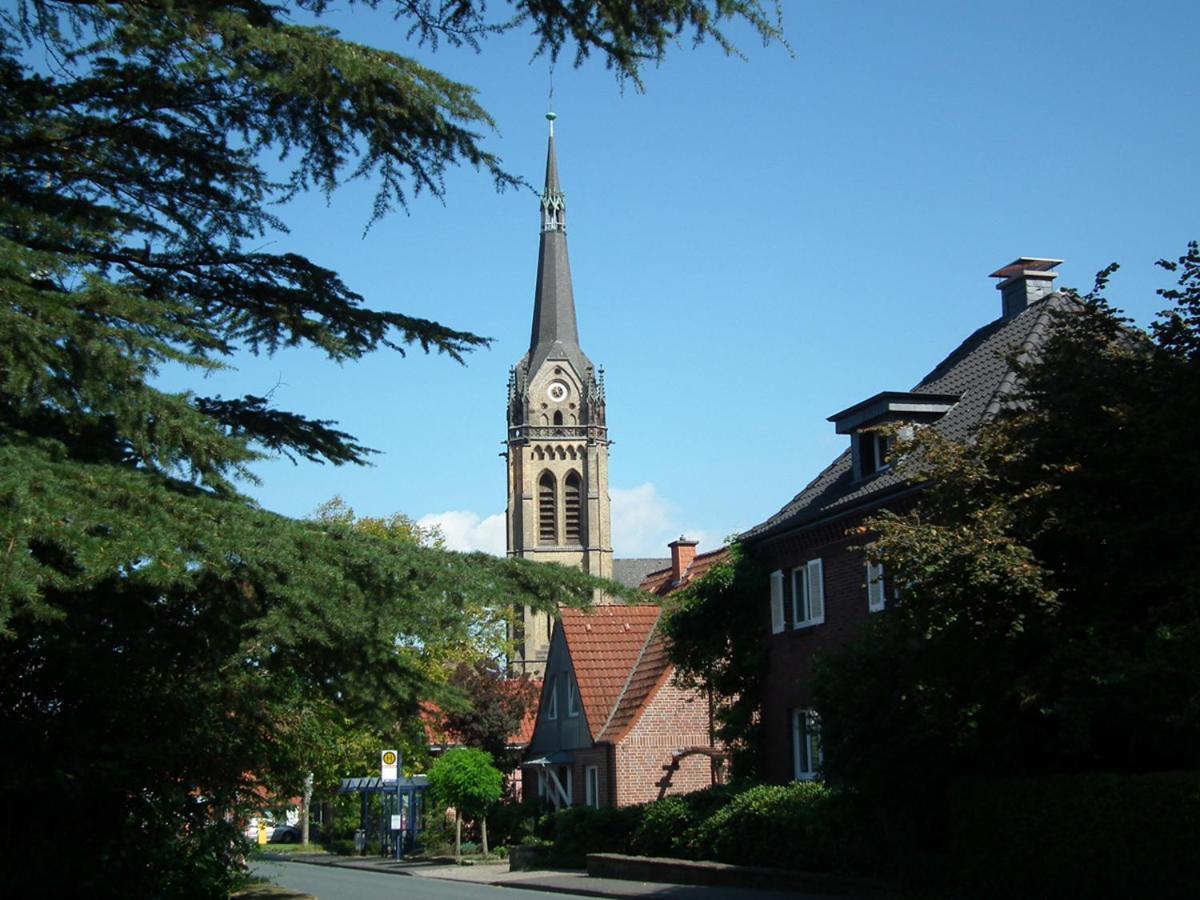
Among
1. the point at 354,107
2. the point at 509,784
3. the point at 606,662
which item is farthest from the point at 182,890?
the point at 509,784

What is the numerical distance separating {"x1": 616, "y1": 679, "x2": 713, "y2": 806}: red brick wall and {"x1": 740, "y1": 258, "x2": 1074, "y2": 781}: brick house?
7016mm

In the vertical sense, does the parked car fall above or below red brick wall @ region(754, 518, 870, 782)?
below

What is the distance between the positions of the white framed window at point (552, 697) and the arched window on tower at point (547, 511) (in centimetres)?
6625

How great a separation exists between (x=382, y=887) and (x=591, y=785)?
10.8m

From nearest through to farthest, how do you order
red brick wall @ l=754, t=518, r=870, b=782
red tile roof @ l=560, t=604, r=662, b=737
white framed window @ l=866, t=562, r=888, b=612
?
white framed window @ l=866, t=562, r=888, b=612 < red brick wall @ l=754, t=518, r=870, b=782 < red tile roof @ l=560, t=604, r=662, b=737

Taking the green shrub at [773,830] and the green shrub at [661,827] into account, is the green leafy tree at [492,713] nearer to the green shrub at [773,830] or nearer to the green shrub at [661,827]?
the green shrub at [661,827]

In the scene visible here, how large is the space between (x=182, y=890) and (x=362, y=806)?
4106 centimetres

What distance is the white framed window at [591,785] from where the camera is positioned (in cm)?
3716

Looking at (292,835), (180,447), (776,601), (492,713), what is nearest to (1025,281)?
(776,601)

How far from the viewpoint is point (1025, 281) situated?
91.0 ft

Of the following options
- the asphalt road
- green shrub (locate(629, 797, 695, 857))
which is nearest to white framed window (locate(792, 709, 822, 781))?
green shrub (locate(629, 797, 695, 857))

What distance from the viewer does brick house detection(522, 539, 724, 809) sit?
35062 mm

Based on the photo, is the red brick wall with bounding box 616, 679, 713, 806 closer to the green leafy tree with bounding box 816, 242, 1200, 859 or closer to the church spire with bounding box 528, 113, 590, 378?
the green leafy tree with bounding box 816, 242, 1200, 859

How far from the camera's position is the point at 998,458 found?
15.9 m
